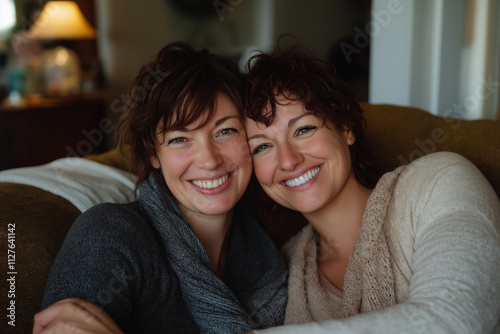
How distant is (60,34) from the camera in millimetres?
4336

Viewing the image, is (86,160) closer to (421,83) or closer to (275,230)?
(275,230)

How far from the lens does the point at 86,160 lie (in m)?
1.54

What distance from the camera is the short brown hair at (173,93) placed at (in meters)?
1.24

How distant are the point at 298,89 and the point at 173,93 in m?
0.32

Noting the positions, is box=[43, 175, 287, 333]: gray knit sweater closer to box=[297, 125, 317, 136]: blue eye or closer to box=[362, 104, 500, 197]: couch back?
box=[297, 125, 317, 136]: blue eye

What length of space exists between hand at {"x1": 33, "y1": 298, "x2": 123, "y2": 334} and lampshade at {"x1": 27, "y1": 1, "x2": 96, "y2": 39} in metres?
3.91

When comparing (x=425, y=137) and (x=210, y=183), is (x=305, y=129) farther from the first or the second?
(x=425, y=137)

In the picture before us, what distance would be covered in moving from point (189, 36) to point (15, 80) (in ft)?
6.42

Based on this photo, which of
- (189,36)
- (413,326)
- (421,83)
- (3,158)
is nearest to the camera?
(413,326)

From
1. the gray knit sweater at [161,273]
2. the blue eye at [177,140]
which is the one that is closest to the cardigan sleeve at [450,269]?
the gray knit sweater at [161,273]

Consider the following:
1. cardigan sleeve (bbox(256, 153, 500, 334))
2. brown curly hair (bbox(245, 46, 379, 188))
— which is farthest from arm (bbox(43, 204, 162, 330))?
brown curly hair (bbox(245, 46, 379, 188))

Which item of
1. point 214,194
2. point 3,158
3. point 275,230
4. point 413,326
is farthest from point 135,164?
point 3,158

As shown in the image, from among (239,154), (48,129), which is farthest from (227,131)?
(48,129)

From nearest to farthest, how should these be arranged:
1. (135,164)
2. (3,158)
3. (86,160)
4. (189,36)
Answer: (135,164)
(86,160)
(3,158)
(189,36)
